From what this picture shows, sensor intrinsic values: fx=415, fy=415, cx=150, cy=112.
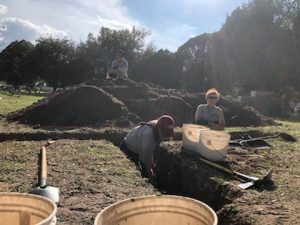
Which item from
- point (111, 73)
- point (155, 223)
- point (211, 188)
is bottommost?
point (211, 188)

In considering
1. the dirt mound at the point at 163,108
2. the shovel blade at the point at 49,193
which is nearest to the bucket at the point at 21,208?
the shovel blade at the point at 49,193

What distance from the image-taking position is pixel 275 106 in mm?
24734

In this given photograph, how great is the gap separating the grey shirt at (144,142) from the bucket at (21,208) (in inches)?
149

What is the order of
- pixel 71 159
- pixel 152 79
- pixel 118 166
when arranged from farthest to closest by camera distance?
pixel 152 79 < pixel 71 159 < pixel 118 166

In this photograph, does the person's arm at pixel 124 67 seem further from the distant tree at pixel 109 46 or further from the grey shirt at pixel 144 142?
the distant tree at pixel 109 46

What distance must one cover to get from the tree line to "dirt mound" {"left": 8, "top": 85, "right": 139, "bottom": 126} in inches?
660

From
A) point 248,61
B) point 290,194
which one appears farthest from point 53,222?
point 248,61

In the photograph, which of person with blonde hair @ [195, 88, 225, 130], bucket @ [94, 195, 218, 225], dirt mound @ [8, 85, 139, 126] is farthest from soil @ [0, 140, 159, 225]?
dirt mound @ [8, 85, 139, 126]

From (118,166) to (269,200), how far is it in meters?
2.39

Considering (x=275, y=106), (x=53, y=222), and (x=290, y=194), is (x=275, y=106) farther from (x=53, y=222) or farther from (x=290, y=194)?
(x=53, y=222)

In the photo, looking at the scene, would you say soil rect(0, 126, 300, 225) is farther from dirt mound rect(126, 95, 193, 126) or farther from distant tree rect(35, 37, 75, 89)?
distant tree rect(35, 37, 75, 89)

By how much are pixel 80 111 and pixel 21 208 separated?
A: 10955mm

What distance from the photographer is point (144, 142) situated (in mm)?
5957

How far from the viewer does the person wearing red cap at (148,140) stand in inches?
219
